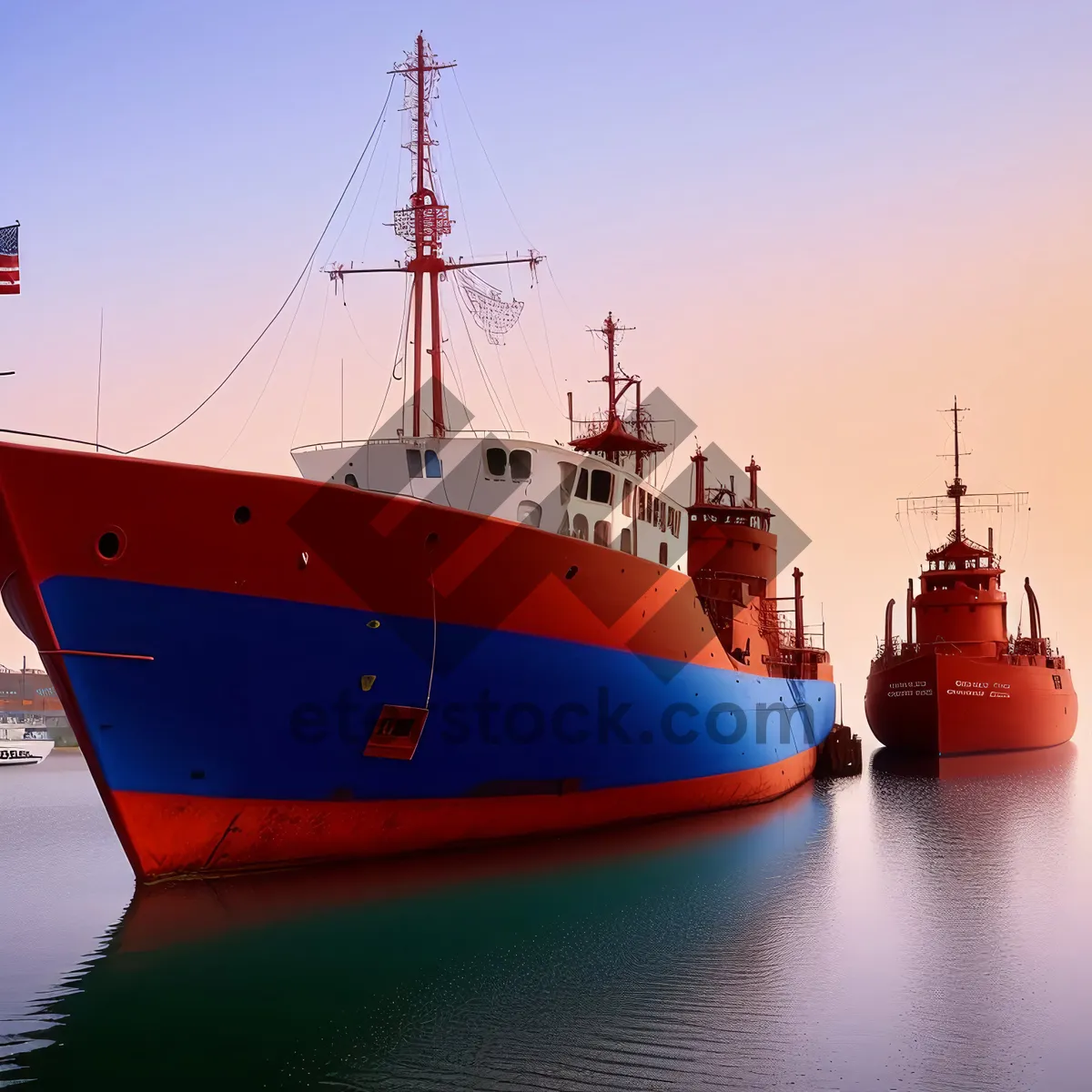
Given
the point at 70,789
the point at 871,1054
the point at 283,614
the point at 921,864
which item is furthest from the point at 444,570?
the point at 70,789

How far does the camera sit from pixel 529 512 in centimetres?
1766

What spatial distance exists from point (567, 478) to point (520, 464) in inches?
34.7

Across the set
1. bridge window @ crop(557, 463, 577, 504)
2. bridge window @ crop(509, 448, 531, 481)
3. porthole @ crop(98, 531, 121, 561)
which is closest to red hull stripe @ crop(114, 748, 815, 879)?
porthole @ crop(98, 531, 121, 561)

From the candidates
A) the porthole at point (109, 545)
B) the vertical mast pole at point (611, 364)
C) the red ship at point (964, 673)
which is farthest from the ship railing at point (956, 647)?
the porthole at point (109, 545)

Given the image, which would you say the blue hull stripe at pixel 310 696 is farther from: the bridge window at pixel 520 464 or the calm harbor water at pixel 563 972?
the bridge window at pixel 520 464

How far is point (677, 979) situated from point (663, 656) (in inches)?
316

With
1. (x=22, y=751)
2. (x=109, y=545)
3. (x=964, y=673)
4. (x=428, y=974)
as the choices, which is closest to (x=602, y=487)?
(x=109, y=545)

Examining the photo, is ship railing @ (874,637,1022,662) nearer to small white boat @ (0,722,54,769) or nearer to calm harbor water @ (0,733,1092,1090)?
calm harbor water @ (0,733,1092,1090)

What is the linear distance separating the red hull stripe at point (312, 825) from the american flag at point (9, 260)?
6.91 metres

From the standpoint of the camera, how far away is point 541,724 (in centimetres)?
1580

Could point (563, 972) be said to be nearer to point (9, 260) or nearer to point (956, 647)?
point (9, 260)

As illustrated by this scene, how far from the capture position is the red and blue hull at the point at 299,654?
40.3 feet

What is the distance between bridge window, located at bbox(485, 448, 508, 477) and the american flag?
7240 millimetres

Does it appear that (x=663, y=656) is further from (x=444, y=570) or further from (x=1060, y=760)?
(x=1060, y=760)
